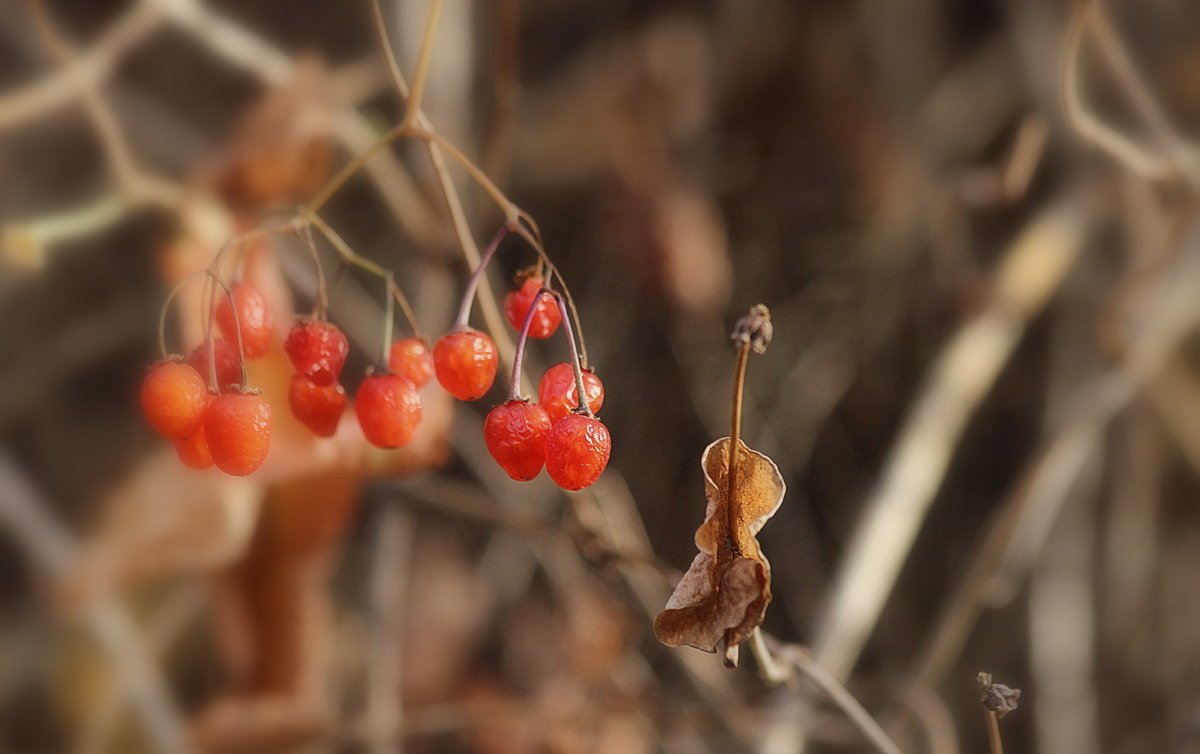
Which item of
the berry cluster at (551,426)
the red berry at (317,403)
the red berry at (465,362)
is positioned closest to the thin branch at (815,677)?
the berry cluster at (551,426)

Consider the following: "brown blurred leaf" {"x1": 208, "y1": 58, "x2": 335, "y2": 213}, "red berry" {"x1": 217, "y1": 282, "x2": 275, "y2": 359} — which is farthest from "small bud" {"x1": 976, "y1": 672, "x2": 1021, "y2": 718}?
"brown blurred leaf" {"x1": 208, "y1": 58, "x2": 335, "y2": 213}

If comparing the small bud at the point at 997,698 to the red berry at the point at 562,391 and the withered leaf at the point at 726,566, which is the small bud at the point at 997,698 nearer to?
the withered leaf at the point at 726,566

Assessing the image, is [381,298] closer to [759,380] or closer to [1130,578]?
[759,380]

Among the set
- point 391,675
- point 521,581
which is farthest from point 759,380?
point 391,675

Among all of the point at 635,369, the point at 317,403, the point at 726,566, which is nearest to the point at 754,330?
the point at 726,566

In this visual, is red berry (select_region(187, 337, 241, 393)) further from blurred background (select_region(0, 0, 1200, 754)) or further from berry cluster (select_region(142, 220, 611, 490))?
blurred background (select_region(0, 0, 1200, 754))

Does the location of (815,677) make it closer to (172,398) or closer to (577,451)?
(577,451)
